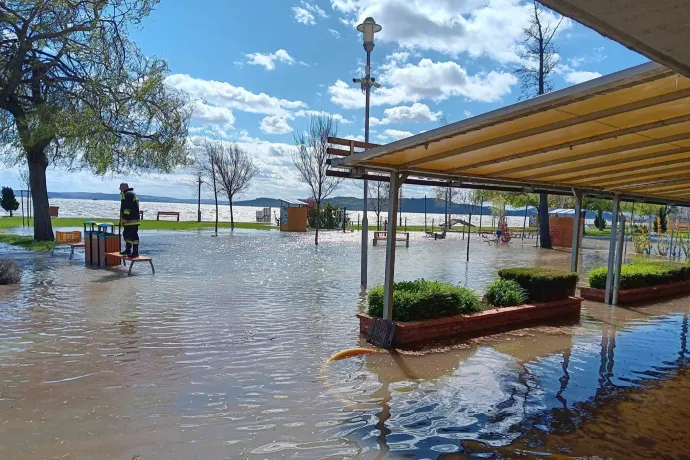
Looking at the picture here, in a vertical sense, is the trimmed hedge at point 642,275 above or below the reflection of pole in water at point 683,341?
above

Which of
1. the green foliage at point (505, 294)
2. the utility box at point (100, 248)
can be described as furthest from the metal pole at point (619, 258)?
the utility box at point (100, 248)

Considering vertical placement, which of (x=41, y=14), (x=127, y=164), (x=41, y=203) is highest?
(x=41, y=14)

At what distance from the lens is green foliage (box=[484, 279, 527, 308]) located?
8.12m

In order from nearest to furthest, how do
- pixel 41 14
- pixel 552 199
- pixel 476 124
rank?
pixel 476 124, pixel 41 14, pixel 552 199

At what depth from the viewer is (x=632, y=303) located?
33.7ft

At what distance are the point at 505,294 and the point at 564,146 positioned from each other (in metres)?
3.35

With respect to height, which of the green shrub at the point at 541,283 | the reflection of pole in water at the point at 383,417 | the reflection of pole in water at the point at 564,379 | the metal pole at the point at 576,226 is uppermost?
the metal pole at the point at 576,226

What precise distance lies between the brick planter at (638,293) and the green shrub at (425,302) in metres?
4.38

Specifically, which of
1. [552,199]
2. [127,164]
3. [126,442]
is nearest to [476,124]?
[126,442]

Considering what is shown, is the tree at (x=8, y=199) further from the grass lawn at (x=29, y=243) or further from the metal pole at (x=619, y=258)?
the metal pole at (x=619, y=258)

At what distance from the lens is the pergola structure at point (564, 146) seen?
3.90 m

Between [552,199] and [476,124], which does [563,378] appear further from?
[552,199]

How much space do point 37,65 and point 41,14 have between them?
A: 182 centimetres

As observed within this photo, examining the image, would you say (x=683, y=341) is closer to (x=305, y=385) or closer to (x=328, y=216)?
(x=305, y=385)
